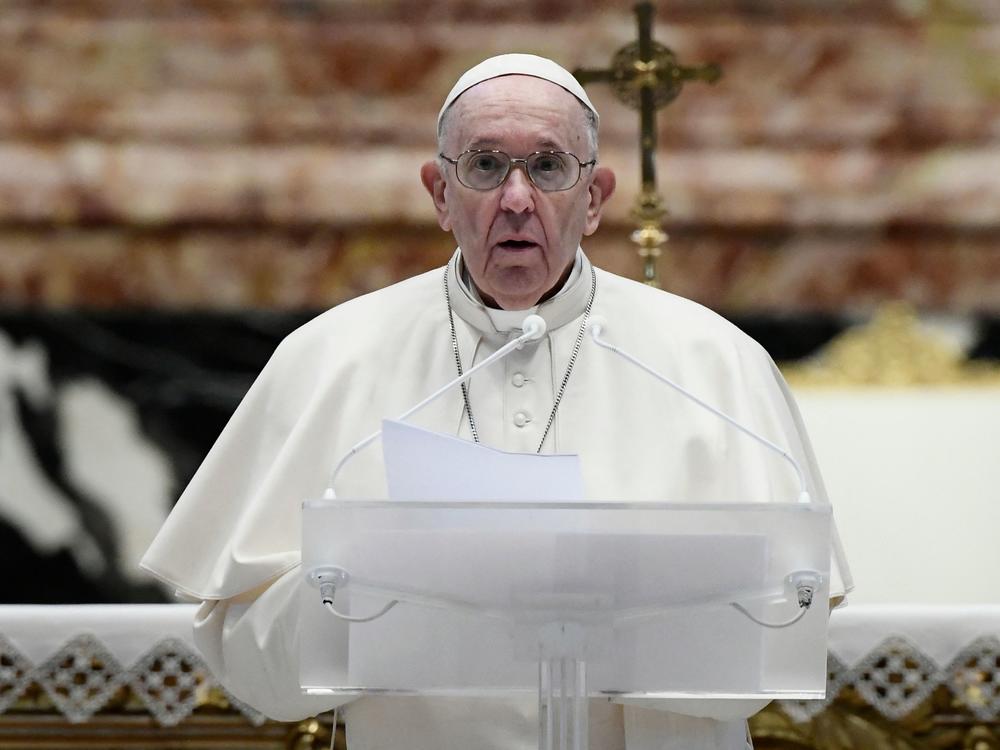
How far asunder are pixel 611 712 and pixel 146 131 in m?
3.66

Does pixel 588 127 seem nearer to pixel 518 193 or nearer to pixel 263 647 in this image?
pixel 518 193

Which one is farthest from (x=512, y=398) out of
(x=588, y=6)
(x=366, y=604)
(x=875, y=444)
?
(x=588, y=6)

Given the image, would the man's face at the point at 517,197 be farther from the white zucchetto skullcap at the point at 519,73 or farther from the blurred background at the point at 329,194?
the blurred background at the point at 329,194

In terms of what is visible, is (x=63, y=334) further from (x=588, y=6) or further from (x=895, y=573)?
(x=895, y=573)

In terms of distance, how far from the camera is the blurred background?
20.2ft

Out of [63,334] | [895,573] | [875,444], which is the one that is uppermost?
[63,334]

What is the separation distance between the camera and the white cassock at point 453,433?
3.22 meters

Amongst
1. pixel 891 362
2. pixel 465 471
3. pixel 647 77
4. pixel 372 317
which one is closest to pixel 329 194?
pixel 647 77

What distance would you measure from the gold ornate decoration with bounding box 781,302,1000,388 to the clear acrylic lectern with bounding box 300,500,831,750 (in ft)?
10.6

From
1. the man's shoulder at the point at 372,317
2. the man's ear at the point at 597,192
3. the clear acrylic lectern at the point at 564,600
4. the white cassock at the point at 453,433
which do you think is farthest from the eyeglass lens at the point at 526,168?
the clear acrylic lectern at the point at 564,600

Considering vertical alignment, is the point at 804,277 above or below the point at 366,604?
above

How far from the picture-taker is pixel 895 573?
5176mm

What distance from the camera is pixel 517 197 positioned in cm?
331

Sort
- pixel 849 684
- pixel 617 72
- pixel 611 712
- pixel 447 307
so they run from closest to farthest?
pixel 611 712
pixel 447 307
pixel 849 684
pixel 617 72
